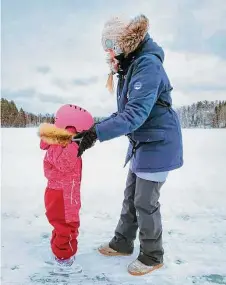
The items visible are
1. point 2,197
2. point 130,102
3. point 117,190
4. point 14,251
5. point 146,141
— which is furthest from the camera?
point 117,190

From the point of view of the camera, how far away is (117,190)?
5.53m

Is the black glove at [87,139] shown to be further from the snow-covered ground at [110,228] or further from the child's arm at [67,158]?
the snow-covered ground at [110,228]

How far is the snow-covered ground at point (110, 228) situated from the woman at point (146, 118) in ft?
0.73

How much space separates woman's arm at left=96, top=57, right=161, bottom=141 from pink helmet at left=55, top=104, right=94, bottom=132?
303mm

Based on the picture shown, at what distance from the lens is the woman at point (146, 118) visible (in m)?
2.85

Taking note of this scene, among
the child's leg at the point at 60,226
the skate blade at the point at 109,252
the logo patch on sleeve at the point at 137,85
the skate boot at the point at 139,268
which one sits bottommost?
the skate boot at the point at 139,268

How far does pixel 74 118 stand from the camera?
117 inches

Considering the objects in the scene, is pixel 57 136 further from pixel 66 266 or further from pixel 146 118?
pixel 66 266

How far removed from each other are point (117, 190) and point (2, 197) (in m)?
1.44

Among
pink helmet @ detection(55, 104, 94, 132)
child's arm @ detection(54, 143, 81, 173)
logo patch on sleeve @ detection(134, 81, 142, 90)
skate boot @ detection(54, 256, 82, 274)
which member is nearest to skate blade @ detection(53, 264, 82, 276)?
skate boot @ detection(54, 256, 82, 274)

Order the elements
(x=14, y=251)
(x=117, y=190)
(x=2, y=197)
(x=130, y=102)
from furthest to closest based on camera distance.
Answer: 1. (x=117, y=190)
2. (x=2, y=197)
3. (x=14, y=251)
4. (x=130, y=102)

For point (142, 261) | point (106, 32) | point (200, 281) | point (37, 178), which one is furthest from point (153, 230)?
point (37, 178)

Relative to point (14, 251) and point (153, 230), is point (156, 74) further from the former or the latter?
point (14, 251)

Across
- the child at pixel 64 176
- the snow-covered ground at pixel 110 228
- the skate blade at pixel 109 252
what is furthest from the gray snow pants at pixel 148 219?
the child at pixel 64 176
